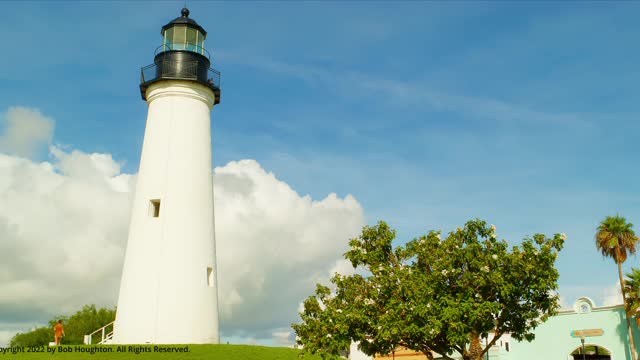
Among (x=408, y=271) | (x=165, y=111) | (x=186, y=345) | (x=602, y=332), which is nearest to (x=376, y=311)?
(x=408, y=271)

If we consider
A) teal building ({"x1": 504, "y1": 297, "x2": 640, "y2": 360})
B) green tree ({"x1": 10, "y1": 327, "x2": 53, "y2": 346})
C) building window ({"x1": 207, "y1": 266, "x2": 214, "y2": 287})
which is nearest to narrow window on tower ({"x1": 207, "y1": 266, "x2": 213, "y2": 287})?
building window ({"x1": 207, "y1": 266, "x2": 214, "y2": 287})

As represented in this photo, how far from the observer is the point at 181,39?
3045cm

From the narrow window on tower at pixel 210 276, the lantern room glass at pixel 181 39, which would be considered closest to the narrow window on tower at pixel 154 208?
the narrow window on tower at pixel 210 276

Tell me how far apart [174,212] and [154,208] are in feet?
4.79

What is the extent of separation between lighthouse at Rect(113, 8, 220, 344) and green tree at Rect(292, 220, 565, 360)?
6.14 m

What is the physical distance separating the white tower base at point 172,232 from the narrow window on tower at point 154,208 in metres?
0.04

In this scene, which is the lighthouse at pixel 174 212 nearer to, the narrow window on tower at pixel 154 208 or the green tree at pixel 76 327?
the narrow window on tower at pixel 154 208

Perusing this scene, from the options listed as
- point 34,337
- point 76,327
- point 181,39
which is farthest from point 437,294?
point 34,337

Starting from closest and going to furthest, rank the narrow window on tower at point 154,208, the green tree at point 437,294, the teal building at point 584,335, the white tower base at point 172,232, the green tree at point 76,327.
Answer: the green tree at point 437,294, the white tower base at point 172,232, the narrow window on tower at point 154,208, the teal building at point 584,335, the green tree at point 76,327

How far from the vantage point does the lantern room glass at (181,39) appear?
30.4 meters

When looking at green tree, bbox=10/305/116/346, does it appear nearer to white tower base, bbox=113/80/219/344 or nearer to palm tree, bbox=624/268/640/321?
white tower base, bbox=113/80/219/344

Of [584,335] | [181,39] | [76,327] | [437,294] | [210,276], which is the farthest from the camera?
[76,327]

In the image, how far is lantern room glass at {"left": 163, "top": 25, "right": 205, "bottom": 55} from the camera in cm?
3038

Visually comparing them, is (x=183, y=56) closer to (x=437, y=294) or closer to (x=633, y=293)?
(x=437, y=294)
